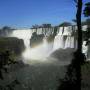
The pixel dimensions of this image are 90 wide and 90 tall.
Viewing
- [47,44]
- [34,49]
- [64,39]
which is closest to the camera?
[64,39]

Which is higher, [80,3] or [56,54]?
[80,3]

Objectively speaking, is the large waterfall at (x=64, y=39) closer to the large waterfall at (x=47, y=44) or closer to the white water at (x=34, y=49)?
the large waterfall at (x=47, y=44)

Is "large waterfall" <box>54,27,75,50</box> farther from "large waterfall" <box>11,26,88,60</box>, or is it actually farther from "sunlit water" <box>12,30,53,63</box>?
"sunlit water" <box>12,30,53,63</box>

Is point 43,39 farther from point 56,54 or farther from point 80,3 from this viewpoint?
point 80,3

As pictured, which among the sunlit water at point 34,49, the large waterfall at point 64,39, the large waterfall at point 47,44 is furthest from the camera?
the sunlit water at point 34,49

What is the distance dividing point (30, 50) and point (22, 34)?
20.4 ft

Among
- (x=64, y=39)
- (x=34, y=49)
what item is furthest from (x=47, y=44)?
(x=64, y=39)

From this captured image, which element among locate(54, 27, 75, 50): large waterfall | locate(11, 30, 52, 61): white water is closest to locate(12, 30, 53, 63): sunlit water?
locate(11, 30, 52, 61): white water

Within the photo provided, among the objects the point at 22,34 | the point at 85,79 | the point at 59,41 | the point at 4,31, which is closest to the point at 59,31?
the point at 59,41

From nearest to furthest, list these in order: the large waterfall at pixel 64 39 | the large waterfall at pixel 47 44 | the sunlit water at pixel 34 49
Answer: the large waterfall at pixel 64 39
the large waterfall at pixel 47 44
the sunlit water at pixel 34 49

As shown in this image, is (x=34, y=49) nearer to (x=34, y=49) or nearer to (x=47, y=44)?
(x=34, y=49)

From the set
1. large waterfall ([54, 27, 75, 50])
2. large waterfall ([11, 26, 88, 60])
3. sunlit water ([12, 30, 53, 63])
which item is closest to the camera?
large waterfall ([54, 27, 75, 50])

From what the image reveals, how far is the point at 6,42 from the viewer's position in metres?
43.3

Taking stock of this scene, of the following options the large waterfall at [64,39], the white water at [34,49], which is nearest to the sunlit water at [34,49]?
the white water at [34,49]
